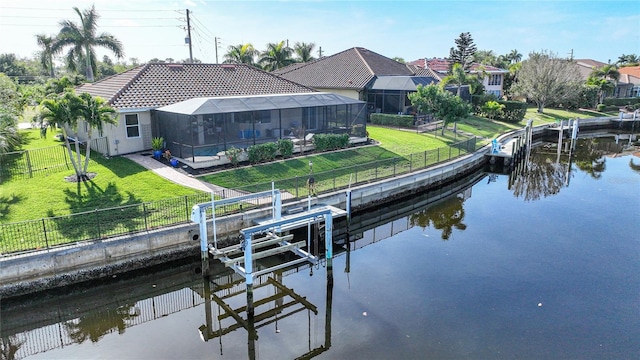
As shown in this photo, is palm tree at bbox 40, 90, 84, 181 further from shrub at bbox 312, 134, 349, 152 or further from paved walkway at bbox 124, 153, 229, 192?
shrub at bbox 312, 134, 349, 152

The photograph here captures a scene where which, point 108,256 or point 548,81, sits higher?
point 548,81

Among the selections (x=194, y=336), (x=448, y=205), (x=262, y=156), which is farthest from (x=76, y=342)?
(x=448, y=205)

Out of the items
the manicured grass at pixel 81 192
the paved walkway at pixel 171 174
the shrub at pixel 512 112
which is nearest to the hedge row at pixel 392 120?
the shrub at pixel 512 112

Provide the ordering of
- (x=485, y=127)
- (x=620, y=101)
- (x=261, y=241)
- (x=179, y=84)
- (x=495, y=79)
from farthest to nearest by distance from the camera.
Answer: (x=620, y=101)
(x=495, y=79)
(x=485, y=127)
(x=179, y=84)
(x=261, y=241)

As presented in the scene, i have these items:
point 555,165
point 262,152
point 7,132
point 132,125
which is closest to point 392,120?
point 555,165

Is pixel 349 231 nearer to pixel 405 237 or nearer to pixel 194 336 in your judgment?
pixel 405 237

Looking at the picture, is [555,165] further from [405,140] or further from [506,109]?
[506,109]

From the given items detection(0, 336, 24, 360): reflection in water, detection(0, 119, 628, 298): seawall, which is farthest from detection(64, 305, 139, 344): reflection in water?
detection(0, 119, 628, 298): seawall

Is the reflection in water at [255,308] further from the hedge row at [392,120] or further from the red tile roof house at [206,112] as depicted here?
the hedge row at [392,120]
